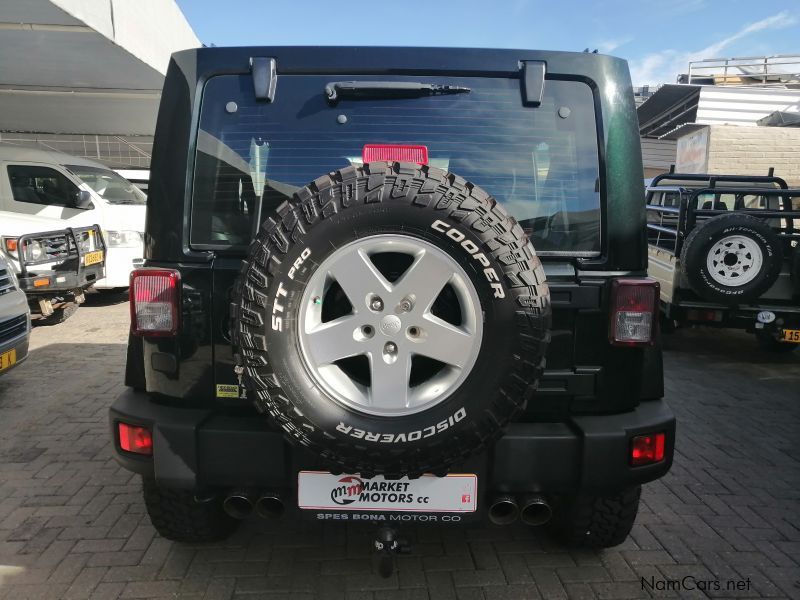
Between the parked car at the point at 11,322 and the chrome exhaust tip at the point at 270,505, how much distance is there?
3.16m

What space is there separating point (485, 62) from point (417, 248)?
846mm

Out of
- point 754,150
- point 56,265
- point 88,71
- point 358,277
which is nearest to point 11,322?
point 56,265

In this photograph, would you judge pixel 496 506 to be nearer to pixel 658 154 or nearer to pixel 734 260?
pixel 734 260

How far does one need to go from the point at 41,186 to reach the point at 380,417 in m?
7.85

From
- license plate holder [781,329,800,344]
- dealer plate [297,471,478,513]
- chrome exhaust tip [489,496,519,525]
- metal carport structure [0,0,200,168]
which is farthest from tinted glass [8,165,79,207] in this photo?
license plate holder [781,329,800,344]

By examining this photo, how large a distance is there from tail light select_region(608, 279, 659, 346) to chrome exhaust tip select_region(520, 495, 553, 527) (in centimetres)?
65

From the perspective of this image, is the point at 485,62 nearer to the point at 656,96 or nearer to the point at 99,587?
the point at 99,587

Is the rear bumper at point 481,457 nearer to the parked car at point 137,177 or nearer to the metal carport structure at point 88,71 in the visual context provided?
the metal carport structure at point 88,71

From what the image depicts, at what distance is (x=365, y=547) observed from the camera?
2.62 meters

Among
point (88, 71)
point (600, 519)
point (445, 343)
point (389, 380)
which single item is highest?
point (88, 71)

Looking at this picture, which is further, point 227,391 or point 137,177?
point 137,177

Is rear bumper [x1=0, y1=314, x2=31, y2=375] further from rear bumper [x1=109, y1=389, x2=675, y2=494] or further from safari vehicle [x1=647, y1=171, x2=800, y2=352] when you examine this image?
safari vehicle [x1=647, y1=171, x2=800, y2=352]

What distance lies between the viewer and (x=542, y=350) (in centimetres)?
182

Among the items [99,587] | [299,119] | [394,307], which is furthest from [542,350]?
[99,587]
